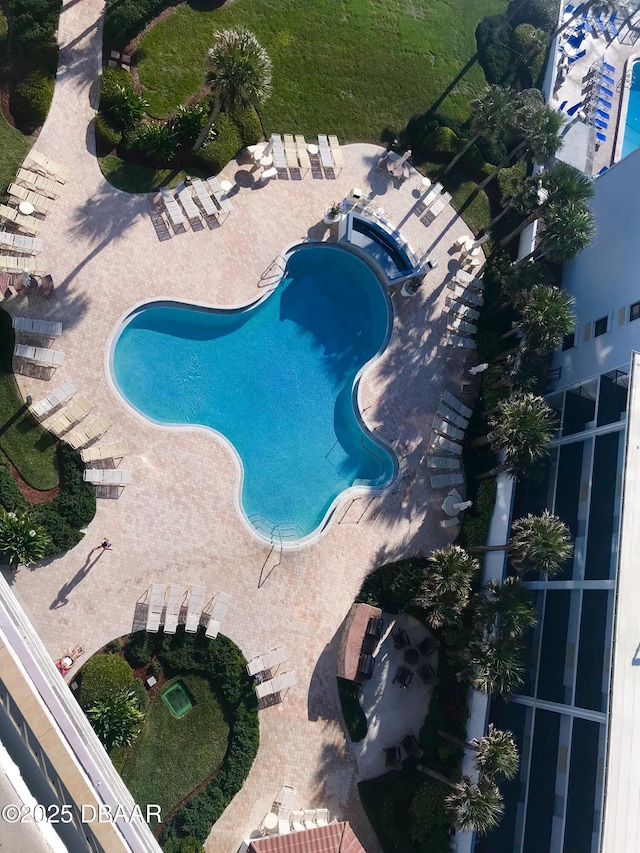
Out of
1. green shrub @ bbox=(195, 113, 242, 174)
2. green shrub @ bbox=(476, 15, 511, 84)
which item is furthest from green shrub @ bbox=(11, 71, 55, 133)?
green shrub @ bbox=(476, 15, 511, 84)

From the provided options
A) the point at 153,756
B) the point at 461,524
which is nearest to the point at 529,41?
the point at 461,524

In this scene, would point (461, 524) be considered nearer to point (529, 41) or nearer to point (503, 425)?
point (503, 425)

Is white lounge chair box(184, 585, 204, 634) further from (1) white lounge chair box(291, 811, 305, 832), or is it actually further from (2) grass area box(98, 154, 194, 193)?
(2) grass area box(98, 154, 194, 193)

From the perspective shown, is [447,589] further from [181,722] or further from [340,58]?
[340,58]

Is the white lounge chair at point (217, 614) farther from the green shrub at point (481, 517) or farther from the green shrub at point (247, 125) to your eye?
the green shrub at point (247, 125)

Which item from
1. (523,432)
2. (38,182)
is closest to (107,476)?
(38,182)

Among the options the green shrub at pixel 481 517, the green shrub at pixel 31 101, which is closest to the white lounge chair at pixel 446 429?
the green shrub at pixel 481 517
